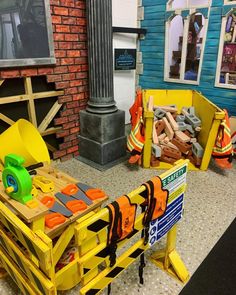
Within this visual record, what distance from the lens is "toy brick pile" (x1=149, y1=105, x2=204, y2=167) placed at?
313 cm

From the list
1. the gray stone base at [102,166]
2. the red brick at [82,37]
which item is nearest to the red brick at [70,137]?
the gray stone base at [102,166]

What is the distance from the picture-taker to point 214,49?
11.5ft

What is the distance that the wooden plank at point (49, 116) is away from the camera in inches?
117

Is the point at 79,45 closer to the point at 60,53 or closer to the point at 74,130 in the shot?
the point at 60,53

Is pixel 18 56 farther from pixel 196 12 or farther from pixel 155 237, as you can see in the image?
pixel 196 12

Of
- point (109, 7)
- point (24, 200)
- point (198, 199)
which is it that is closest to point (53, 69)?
point (109, 7)

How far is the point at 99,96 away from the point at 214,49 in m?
1.86

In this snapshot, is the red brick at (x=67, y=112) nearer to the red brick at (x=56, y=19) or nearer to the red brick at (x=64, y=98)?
the red brick at (x=64, y=98)

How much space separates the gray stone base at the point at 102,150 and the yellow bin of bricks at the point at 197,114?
1.31 feet

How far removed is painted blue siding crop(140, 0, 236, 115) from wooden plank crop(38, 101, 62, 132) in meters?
2.00

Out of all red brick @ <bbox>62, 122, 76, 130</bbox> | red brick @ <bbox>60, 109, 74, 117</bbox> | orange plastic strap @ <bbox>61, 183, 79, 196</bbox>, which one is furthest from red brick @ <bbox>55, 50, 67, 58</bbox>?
orange plastic strap @ <bbox>61, 183, 79, 196</bbox>

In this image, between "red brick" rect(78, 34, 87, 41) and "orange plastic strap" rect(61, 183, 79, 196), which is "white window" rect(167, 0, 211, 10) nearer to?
A: "red brick" rect(78, 34, 87, 41)

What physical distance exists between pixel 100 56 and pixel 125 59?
1.27 metres

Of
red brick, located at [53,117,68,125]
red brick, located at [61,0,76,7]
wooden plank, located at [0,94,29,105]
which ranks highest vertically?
red brick, located at [61,0,76,7]
